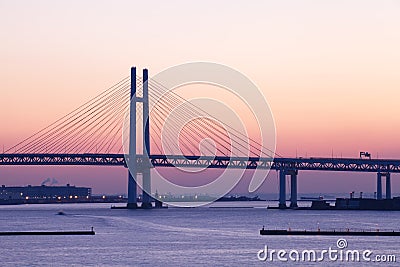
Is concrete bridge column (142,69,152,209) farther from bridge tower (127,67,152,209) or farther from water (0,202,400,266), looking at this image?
water (0,202,400,266)

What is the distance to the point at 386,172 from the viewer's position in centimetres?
12600

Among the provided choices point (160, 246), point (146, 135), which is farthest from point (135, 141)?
point (160, 246)

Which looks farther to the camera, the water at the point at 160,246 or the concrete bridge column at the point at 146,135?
the concrete bridge column at the point at 146,135

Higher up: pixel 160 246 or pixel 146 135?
pixel 146 135

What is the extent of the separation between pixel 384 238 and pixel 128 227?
2109cm

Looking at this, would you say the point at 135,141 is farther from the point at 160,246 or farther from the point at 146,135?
the point at 160,246

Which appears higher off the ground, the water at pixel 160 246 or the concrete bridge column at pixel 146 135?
the concrete bridge column at pixel 146 135

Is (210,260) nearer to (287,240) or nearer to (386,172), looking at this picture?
(287,240)

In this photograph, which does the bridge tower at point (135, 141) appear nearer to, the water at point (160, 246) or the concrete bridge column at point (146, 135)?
the concrete bridge column at point (146, 135)

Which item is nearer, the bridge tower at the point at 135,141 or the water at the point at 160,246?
the water at the point at 160,246

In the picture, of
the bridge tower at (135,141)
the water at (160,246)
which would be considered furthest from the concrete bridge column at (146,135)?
the water at (160,246)

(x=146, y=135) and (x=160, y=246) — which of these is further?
(x=146, y=135)

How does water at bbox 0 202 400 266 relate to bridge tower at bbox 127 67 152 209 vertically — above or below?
below

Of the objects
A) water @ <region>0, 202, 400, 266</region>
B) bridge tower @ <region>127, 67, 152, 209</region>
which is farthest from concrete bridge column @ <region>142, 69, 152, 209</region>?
water @ <region>0, 202, 400, 266</region>
